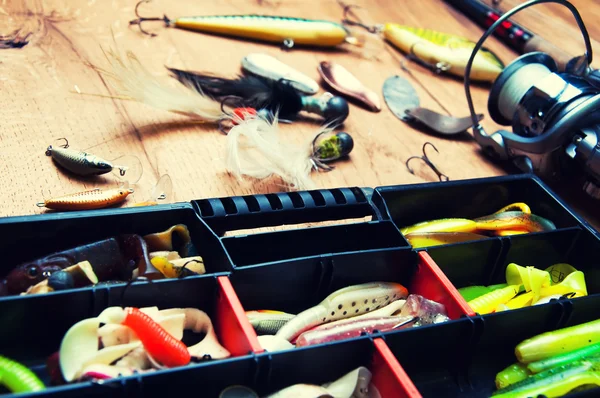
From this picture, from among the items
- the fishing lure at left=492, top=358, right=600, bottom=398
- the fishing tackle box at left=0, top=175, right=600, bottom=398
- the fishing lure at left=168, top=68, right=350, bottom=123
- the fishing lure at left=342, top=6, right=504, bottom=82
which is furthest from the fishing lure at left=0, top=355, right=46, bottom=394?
the fishing lure at left=342, top=6, right=504, bottom=82

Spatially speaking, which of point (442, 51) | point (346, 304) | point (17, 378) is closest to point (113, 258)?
point (17, 378)

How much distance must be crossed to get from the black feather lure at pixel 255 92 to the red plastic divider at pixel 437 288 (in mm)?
541

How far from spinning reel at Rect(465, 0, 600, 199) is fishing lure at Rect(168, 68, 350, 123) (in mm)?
294

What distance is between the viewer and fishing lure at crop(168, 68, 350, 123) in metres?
1.34

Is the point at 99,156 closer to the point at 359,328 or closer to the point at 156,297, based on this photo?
the point at 156,297

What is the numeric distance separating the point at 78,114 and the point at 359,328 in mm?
705

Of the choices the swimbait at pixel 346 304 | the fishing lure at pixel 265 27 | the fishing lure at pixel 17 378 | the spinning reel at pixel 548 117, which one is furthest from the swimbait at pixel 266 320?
the fishing lure at pixel 265 27

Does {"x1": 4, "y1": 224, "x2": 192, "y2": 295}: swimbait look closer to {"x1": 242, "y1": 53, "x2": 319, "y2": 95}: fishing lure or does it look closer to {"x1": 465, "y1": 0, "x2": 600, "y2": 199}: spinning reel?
{"x1": 242, "y1": 53, "x2": 319, "y2": 95}: fishing lure

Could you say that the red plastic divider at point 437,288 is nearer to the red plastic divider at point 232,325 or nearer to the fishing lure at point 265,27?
the red plastic divider at point 232,325

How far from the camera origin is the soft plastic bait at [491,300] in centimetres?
93

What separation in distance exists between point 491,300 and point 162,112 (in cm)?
74

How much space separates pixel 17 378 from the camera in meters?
0.67

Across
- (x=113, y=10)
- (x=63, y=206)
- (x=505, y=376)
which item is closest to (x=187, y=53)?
(x=113, y=10)

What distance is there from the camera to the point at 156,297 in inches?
31.3
